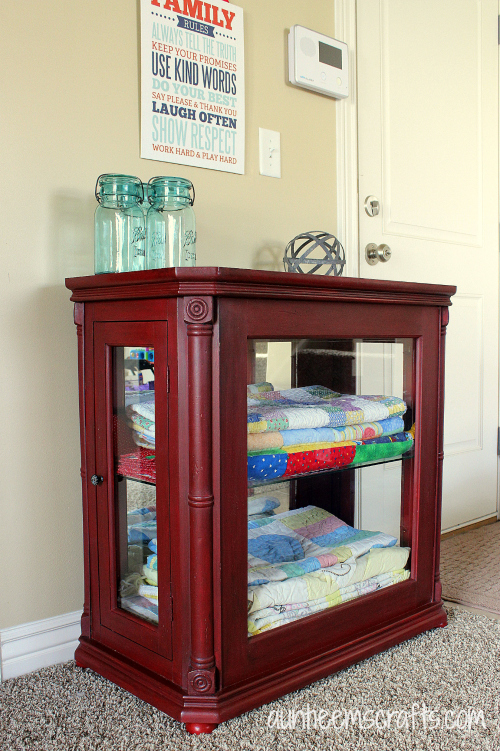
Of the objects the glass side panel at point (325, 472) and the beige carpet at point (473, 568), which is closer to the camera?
the glass side panel at point (325, 472)

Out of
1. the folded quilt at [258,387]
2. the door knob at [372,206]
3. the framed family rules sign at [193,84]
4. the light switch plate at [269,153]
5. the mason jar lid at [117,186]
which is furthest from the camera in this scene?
the door knob at [372,206]

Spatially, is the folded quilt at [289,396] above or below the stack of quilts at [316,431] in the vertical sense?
above

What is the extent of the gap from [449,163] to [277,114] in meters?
0.80

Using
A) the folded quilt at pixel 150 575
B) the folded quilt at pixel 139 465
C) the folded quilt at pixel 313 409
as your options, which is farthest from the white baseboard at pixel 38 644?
the folded quilt at pixel 313 409

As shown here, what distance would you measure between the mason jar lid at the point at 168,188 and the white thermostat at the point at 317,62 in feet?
2.07

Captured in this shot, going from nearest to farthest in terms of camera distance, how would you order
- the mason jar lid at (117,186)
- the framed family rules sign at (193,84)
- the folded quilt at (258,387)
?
1. the folded quilt at (258,387)
2. the mason jar lid at (117,186)
3. the framed family rules sign at (193,84)

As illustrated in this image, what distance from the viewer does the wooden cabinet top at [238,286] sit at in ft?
3.54

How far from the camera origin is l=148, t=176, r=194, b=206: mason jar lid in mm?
1348

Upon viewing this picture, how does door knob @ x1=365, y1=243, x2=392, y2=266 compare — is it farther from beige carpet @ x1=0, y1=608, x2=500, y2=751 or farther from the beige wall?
beige carpet @ x1=0, y1=608, x2=500, y2=751

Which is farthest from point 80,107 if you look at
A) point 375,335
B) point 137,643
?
point 137,643

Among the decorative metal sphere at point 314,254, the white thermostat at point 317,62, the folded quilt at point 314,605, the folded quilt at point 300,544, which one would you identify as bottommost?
the folded quilt at point 314,605

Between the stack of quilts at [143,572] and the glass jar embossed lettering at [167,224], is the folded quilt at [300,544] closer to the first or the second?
the stack of quilts at [143,572]

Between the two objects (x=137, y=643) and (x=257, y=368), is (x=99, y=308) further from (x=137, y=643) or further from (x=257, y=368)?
(x=137, y=643)

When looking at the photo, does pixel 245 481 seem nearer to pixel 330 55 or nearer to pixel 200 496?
pixel 200 496
